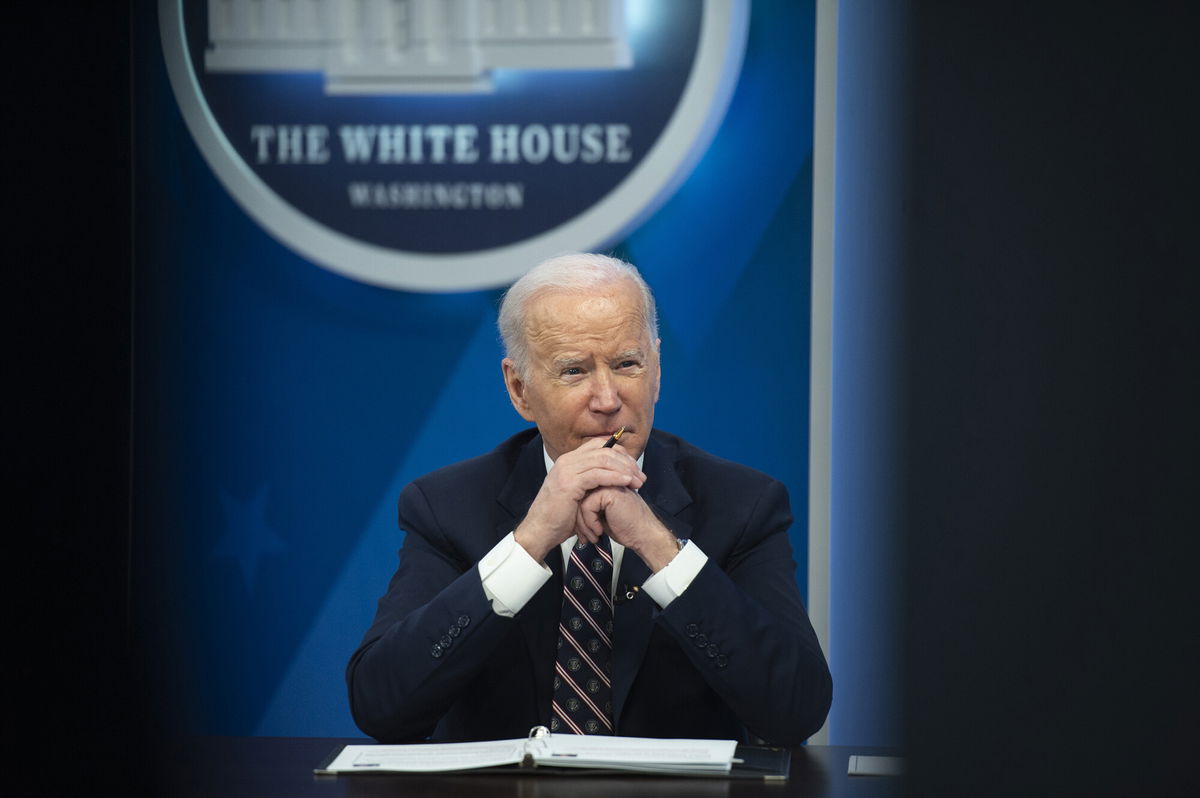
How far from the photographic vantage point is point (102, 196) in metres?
0.63

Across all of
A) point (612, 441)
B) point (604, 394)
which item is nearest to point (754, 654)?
point (612, 441)

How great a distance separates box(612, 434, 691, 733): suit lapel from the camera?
2.33m

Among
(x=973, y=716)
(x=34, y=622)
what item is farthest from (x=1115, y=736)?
(x=34, y=622)

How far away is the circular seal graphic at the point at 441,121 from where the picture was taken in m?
3.57

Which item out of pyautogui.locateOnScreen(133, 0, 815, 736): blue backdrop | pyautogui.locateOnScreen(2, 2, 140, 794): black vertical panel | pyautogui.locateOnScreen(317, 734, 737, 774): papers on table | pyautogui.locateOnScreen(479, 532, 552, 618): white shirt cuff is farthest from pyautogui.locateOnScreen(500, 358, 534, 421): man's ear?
pyautogui.locateOnScreen(2, 2, 140, 794): black vertical panel

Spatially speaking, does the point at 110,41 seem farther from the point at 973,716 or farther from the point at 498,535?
the point at 498,535

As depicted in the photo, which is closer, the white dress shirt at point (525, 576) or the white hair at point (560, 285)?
the white dress shirt at point (525, 576)

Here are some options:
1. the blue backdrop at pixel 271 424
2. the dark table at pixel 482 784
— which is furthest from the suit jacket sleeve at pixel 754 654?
the blue backdrop at pixel 271 424

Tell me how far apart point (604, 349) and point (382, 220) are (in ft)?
4.43

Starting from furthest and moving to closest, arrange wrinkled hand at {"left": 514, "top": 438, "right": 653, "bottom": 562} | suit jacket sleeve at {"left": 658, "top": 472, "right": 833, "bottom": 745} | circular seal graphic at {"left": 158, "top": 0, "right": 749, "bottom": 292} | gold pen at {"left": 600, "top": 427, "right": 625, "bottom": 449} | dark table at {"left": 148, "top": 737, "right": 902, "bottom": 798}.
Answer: circular seal graphic at {"left": 158, "top": 0, "right": 749, "bottom": 292}
gold pen at {"left": 600, "top": 427, "right": 625, "bottom": 449}
wrinkled hand at {"left": 514, "top": 438, "right": 653, "bottom": 562}
suit jacket sleeve at {"left": 658, "top": 472, "right": 833, "bottom": 745}
dark table at {"left": 148, "top": 737, "right": 902, "bottom": 798}

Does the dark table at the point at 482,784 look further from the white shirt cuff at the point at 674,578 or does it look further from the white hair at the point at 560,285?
the white hair at the point at 560,285

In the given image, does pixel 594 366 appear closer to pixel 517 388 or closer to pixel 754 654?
pixel 517 388

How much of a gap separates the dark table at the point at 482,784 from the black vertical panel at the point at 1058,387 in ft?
4.57

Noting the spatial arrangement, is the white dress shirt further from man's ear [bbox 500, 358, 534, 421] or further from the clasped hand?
man's ear [bbox 500, 358, 534, 421]
